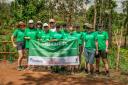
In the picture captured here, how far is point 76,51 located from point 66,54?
394 mm

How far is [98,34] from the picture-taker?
12664mm

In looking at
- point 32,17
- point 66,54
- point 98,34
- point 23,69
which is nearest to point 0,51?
point 23,69

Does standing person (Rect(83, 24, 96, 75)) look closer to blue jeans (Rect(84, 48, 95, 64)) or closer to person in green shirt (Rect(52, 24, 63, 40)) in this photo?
blue jeans (Rect(84, 48, 95, 64))

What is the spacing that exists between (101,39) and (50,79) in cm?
244

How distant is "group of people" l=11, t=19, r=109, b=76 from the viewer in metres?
12.7

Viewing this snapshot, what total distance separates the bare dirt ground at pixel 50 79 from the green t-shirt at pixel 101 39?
1160 millimetres

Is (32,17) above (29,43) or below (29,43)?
above

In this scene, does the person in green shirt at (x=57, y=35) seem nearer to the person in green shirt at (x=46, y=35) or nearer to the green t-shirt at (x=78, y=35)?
the person in green shirt at (x=46, y=35)

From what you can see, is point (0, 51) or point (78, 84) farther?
point (0, 51)

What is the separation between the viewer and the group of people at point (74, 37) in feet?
41.6

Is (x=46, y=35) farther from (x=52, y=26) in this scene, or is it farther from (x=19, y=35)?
(x=19, y=35)

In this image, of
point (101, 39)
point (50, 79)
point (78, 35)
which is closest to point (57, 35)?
point (78, 35)

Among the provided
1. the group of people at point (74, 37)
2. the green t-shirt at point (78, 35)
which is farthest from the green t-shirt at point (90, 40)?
the green t-shirt at point (78, 35)

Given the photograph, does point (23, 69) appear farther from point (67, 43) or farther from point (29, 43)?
point (67, 43)
